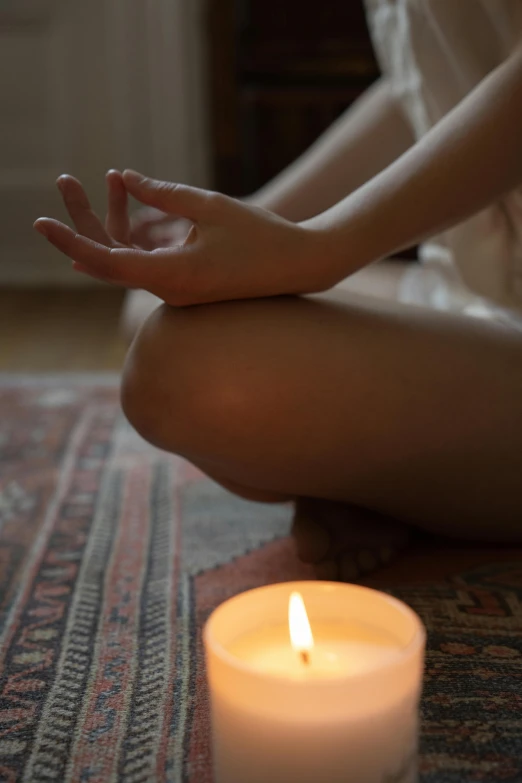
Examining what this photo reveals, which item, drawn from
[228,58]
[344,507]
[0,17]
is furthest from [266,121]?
[344,507]

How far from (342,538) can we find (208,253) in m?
0.30

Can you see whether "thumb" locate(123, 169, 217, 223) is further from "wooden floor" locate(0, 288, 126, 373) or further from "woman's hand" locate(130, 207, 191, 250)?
"wooden floor" locate(0, 288, 126, 373)

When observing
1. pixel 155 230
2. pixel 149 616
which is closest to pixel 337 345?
pixel 149 616

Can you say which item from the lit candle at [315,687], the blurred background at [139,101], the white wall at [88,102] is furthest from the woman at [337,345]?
the white wall at [88,102]

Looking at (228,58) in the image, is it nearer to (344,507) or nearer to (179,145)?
(179,145)

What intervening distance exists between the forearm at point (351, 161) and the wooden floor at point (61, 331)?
0.72 meters

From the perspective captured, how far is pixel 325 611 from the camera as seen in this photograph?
18.2 inches

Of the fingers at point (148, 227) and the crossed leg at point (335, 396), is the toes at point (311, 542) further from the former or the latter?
the fingers at point (148, 227)

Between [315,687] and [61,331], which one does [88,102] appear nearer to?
[61,331]

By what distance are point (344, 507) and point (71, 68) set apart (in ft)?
6.45

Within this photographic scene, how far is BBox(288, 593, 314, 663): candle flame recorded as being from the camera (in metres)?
0.41

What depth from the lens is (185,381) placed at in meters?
0.66

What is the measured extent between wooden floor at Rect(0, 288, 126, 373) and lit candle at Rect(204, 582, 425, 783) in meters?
1.30

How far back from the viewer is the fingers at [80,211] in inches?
26.8
